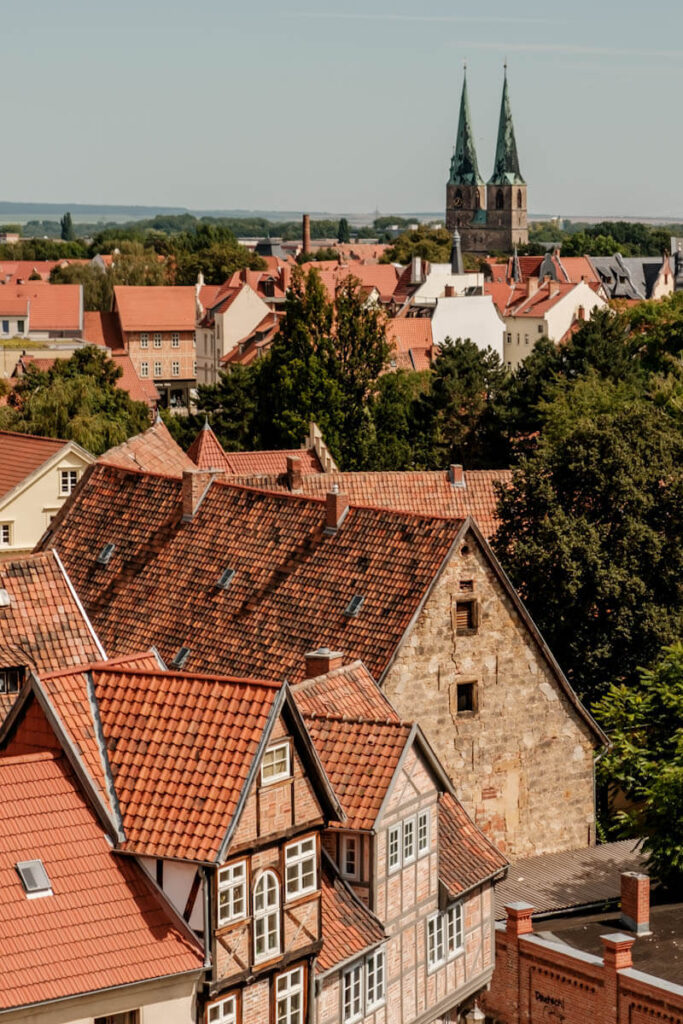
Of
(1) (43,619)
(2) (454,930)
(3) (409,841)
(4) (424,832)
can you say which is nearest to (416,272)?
(1) (43,619)

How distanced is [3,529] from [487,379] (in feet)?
110

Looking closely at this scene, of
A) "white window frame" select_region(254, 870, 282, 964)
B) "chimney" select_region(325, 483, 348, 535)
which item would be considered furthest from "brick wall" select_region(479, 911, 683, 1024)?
"white window frame" select_region(254, 870, 282, 964)

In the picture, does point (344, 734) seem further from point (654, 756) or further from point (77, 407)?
point (77, 407)

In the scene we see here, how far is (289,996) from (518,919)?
421 inches

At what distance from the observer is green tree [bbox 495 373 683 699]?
147 feet

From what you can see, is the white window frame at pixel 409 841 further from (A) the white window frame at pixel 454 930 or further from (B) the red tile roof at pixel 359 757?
(A) the white window frame at pixel 454 930

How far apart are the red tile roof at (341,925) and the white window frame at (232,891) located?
2.49 meters

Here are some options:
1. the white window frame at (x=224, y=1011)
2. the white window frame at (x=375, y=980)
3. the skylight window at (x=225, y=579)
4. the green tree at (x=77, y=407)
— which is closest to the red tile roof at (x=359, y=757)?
the white window frame at (x=375, y=980)

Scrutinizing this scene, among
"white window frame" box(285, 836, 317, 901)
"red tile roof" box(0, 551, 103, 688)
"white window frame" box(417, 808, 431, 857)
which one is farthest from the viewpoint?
"red tile roof" box(0, 551, 103, 688)

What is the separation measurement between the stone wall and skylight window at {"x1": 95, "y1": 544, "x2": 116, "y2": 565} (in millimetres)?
10349

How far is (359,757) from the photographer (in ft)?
89.9

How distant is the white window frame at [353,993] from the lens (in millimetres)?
26766

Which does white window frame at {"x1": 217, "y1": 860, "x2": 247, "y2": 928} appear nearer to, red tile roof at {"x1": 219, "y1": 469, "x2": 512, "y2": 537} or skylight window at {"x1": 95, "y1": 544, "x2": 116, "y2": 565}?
skylight window at {"x1": 95, "y1": 544, "x2": 116, "y2": 565}

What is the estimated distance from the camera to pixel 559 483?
4791 cm
